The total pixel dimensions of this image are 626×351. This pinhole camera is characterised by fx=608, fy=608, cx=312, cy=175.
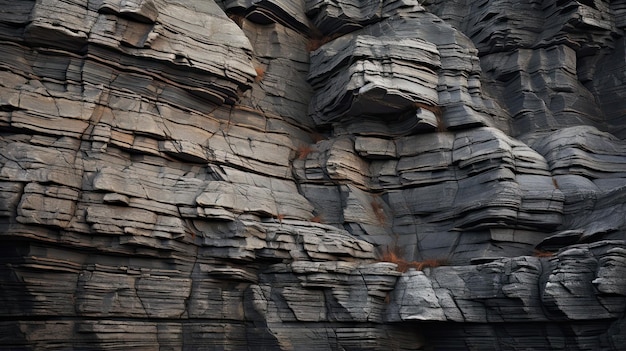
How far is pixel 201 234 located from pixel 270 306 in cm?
279

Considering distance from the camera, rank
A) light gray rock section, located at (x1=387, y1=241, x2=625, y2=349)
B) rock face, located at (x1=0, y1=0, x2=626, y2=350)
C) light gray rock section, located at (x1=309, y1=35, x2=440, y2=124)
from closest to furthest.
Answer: light gray rock section, located at (x1=387, y1=241, x2=625, y2=349), rock face, located at (x1=0, y1=0, x2=626, y2=350), light gray rock section, located at (x1=309, y1=35, x2=440, y2=124)

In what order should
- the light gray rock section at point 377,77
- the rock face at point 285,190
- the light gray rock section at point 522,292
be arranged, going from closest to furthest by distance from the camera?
the light gray rock section at point 522,292, the rock face at point 285,190, the light gray rock section at point 377,77

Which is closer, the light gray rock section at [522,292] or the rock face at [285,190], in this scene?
the light gray rock section at [522,292]

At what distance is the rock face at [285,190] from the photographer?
15.3 meters

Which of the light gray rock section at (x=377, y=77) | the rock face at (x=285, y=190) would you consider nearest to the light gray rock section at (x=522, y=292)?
the rock face at (x=285, y=190)

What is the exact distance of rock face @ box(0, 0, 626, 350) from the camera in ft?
50.3

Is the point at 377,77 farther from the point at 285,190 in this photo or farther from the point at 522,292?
the point at 522,292

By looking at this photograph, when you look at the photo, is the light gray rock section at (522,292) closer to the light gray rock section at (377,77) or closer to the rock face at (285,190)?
the rock face at (285,190)

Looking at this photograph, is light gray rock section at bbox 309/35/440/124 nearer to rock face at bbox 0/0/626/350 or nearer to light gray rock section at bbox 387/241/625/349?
rock face at bbox 0/0/626/350

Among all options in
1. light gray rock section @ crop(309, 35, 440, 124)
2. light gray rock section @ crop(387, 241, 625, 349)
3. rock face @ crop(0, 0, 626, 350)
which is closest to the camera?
light gray rock section @ crop(387, 241, 625, 349)

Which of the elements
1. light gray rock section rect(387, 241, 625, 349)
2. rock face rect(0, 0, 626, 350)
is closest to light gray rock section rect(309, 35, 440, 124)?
rock face rect(0, 0, 626, 350)

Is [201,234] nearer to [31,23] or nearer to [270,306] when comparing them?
[270,306]

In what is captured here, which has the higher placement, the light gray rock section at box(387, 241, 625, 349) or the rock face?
the rock face

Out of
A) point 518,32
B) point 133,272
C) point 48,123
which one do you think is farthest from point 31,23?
point 518,32
